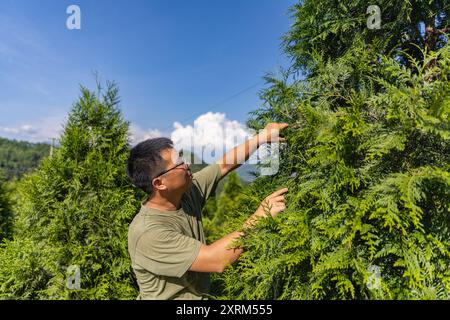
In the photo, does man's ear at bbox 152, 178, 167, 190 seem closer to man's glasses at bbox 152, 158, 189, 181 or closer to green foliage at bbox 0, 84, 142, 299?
man's glasses at bbox 152, 158, 189, 181

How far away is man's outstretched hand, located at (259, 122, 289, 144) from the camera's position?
2822mm

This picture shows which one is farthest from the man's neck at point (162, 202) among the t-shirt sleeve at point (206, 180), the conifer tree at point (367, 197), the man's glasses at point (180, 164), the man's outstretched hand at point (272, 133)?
the man's outstretched hand at point (272, 133)

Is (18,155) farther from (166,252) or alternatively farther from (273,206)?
(273,206)

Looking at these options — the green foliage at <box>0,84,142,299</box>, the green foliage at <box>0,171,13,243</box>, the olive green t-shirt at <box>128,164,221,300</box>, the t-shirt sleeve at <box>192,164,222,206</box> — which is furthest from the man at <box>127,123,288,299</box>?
the green foliage at <box>0,171,13,243</box>

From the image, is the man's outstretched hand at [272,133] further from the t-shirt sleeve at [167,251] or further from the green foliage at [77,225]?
the green foliage at [77,225]

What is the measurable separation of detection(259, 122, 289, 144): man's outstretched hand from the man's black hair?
40.0 inches

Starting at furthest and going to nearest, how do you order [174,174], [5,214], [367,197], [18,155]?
[18,155] → [5,214] → [174,174] → [367,197]

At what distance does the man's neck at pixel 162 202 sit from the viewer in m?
3.09

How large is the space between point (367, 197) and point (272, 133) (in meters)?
→ 1.17

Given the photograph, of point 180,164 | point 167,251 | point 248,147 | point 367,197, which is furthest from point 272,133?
point 167,251

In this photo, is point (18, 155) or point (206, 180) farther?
point (18, 155)

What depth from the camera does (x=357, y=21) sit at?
115 inches

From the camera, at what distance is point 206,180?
12.5 feet

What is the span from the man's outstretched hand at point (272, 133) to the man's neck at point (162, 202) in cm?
113
